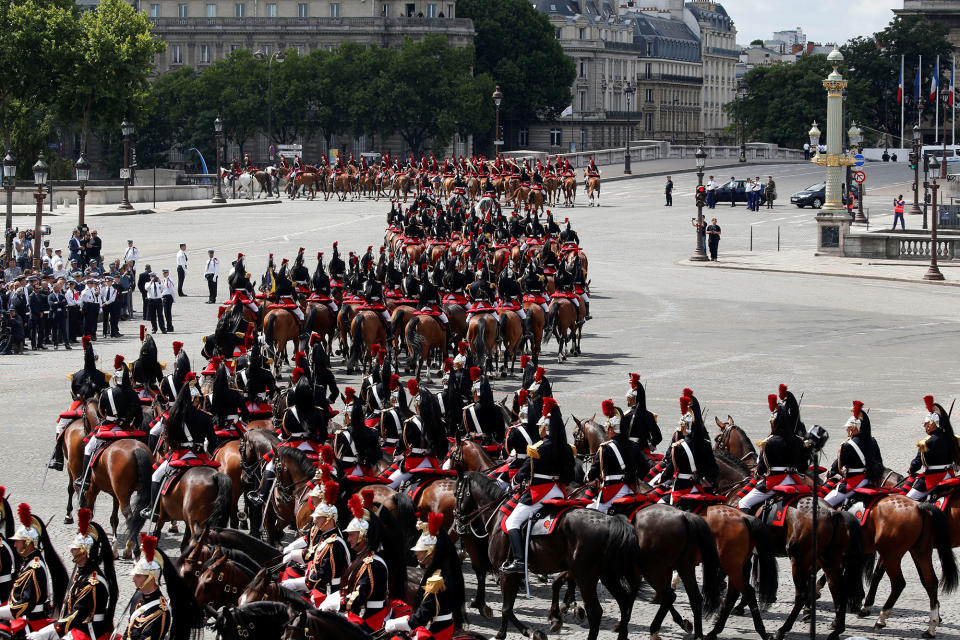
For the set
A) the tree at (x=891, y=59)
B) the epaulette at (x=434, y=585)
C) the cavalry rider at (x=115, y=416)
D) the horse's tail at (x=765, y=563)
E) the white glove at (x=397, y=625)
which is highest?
the tree at (x=891, y=59)

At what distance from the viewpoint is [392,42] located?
11831 centimetres

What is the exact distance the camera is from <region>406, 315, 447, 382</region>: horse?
2544 centimetres

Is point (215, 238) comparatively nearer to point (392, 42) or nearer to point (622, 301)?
point (622, 301)

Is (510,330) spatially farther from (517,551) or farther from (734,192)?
(734,192)

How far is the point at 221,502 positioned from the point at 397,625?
421 centimetres

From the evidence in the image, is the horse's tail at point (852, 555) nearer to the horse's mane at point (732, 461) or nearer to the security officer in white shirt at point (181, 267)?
the horse's mane at point (732, 461)

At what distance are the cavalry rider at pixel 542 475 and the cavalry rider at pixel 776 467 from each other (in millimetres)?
1785

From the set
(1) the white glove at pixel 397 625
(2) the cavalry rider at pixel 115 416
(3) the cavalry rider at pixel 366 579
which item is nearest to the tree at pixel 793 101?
(2) the cavalry rider at pixel 115 416

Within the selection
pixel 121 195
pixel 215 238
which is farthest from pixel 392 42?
pixel 215 238

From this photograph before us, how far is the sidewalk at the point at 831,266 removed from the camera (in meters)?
45.1

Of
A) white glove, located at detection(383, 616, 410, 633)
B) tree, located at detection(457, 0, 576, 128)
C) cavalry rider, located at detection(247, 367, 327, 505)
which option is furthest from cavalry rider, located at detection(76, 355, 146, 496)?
tree, located at detection(457, 0, 576, 128)

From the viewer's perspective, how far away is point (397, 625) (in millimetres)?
9805

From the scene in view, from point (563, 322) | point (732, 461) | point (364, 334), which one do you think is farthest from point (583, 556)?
point (563, 322)

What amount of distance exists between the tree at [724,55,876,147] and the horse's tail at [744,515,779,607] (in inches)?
4132
